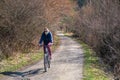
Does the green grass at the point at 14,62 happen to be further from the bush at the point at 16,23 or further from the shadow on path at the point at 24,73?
the shadow on path at the point at 24,73

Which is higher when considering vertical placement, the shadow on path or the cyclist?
the cyclist

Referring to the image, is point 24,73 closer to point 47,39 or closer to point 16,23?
point 47,39

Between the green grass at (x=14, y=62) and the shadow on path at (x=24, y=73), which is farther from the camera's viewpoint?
the green grass at (x=14, y=62)

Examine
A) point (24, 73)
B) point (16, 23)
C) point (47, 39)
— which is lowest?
point (24, 73)

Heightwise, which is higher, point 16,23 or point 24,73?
point 16,23

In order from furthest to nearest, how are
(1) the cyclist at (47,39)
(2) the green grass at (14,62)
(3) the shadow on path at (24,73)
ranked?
(2) the green grass at (14,62), (1) the cyclist at (47,39), (3) the shadow on path at (24,73)

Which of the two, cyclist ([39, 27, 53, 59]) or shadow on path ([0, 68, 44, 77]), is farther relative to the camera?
cyclist ([39, 27, 53, 59])

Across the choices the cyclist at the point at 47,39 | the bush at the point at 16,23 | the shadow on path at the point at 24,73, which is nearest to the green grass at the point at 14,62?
the bush at the point at 16,23

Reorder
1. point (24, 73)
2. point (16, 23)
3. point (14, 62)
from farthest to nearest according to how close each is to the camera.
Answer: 1. point (16, 23)
2. point (14, 62)
3. point (24, 73)

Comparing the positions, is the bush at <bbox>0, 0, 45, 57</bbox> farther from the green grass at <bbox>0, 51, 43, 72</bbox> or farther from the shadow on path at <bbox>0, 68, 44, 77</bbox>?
the shadow on path at <bbox>0, 68, 44, 77</bbox>

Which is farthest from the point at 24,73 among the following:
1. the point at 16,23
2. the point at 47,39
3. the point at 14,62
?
the point at 16,23

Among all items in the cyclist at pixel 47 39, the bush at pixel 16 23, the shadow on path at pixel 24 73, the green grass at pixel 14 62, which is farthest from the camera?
the bush at pixel 16 23

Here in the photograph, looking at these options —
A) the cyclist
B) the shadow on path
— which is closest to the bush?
the cyclist

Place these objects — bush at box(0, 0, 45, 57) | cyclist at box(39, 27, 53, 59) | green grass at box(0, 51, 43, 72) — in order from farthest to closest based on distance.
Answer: bush at box(0, 0, 45, 57) < green grass at box(0, 51, 43, 72) < cyclist at box(39, 27, 53, 59)
